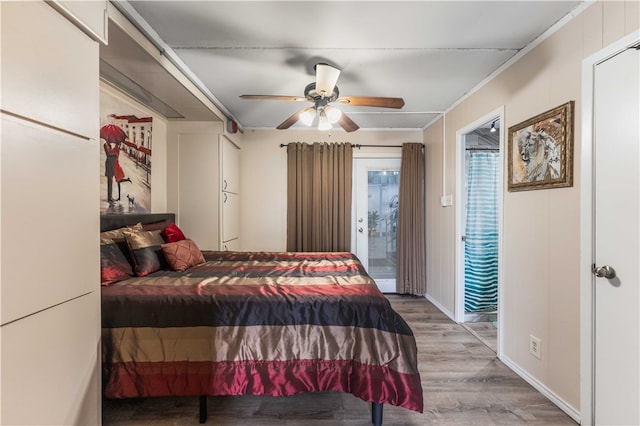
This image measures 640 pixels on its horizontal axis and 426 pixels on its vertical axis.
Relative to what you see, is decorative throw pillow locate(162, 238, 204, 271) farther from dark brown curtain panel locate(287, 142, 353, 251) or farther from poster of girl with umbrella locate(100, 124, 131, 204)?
dark brown curtain panel locate(287, 142, 353, 251)

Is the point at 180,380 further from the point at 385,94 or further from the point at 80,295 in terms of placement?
the point at 385,94

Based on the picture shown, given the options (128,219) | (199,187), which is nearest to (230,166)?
(199,187)

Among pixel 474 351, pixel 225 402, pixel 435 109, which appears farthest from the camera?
pixel 435 109

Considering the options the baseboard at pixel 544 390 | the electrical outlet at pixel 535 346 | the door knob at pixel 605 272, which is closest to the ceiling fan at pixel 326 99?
the door knob at pixel 605 272

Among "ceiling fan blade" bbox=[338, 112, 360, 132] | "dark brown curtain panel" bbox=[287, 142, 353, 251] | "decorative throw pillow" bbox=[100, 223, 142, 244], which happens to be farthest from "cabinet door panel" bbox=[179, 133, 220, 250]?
"ceiling fan blade" bbox=[338, 112, 360, 132]

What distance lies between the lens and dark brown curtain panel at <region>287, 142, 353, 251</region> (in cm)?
381

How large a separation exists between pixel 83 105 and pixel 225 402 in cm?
188

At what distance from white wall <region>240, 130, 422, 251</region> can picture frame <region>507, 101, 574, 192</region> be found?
1.97m

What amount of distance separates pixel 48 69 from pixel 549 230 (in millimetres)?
2838

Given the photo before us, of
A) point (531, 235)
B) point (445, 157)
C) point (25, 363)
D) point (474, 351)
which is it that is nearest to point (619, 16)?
point (531, 235)

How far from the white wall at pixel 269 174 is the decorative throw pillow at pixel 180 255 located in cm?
158

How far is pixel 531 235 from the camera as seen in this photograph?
1.97 meters

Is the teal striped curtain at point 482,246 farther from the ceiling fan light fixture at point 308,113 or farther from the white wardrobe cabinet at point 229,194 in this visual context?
the white wardrobe cabinet at point 229,194

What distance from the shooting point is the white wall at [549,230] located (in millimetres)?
1602
